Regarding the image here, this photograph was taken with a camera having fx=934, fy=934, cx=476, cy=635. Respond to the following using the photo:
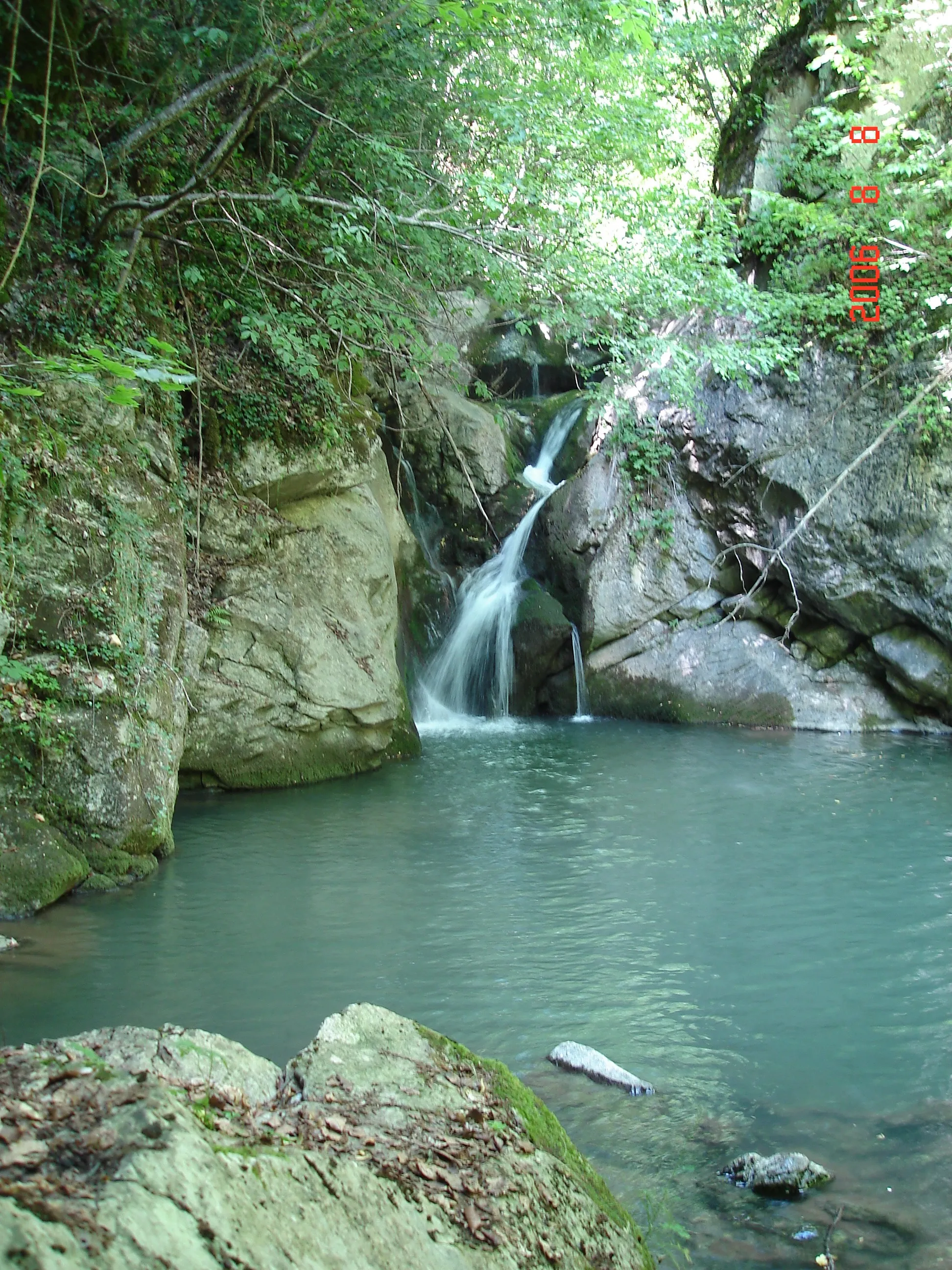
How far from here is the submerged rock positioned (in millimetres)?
3453

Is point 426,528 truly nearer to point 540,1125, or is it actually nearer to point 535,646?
point 535,646

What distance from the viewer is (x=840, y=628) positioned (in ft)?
44.3

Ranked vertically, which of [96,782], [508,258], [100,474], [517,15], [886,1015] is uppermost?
[517,15]

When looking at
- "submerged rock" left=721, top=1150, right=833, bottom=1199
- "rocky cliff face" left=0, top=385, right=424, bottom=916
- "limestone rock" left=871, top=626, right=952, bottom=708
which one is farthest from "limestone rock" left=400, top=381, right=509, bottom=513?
"submerged rock" left=721, top=1150, right=833, bottom=1199

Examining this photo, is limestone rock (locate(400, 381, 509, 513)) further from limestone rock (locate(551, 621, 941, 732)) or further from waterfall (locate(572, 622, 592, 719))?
limestone rock (locate(551, 621, 941, 732))

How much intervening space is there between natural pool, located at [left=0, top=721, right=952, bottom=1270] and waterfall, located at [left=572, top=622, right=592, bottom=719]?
4149mm

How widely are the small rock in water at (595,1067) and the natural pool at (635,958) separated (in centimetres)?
8

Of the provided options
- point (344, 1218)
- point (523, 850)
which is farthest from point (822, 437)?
point (344, 1218)

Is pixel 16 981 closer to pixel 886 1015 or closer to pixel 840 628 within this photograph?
pixel 886 1015

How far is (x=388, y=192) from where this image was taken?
1020cm

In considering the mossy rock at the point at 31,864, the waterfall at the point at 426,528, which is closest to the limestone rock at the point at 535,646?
the waterfall at the point at 426,528

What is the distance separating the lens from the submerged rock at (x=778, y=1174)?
11.3 ft

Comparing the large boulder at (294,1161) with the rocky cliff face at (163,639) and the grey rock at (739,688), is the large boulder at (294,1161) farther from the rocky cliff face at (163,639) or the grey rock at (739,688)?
the grey rock at (739,688)

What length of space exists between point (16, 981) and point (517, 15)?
9.42 m
